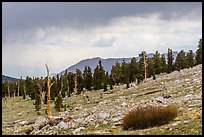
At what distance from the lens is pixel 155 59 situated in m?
97.0

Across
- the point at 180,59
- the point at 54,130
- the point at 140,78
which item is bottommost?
the point at 54,130

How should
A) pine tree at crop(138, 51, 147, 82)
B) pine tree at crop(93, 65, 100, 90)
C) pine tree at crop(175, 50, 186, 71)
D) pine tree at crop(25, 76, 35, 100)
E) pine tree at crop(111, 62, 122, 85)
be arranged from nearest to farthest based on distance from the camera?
1. pine tree at crop(138, 51, 147, 82)
2. pine tree at crop(25, 76, 35, 100)
3. pine tree at crop(93, 65, 100, 90)
4. pine tree at crop(111, 62, 122, 85)
5. pine tree at crop(175, 50, 186, 71)

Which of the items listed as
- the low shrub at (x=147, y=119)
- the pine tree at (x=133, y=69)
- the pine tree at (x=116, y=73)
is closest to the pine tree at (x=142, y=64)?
the pine tree at (x=133, y=69)

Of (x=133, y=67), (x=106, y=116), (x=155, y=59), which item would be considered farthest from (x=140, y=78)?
(x=106, y=116)

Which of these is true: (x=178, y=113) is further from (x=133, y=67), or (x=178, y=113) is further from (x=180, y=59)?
(x=180, y=59)

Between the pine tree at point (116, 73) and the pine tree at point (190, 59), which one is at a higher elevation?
the pine tree at point (190, 59)

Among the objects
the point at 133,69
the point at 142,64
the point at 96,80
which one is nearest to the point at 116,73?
the point at 96,80

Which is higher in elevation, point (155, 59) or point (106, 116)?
point (155, 59)

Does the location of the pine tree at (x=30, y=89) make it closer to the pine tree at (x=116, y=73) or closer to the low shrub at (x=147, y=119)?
the pine tree at (x=116, y=73)

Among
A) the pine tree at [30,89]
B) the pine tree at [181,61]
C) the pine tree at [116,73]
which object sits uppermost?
the pine tree at [181,61]

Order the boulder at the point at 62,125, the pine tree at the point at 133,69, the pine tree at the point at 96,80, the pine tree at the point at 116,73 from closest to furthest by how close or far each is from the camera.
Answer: the boulder at the point at 62,125
the pine tree at the point at 133,69
the pine tree at the point at 96,80
the pine tree at the point at 116,73

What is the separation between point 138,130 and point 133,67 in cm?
6732

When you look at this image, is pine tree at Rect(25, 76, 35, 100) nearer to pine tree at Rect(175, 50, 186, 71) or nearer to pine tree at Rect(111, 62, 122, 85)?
pine tree at Rect(111, 62, 122, 85)

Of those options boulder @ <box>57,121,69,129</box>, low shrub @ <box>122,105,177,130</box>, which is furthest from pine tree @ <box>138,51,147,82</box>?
low shrub @ <box>122,105,177,130</box>
